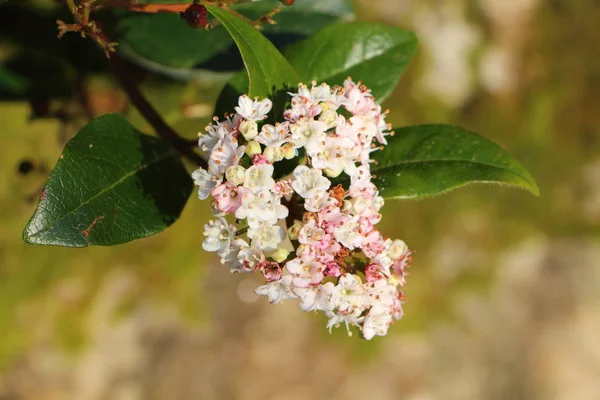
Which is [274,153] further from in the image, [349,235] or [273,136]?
[349,235]

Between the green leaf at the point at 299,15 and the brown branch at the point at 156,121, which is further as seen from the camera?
the green leaf at the point at 299,15

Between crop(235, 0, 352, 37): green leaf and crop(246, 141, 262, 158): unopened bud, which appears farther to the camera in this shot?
crop(235, 0, 352, 37): green leaf

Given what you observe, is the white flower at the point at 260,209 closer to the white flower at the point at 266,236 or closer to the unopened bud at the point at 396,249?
the white flower at the point at 266,236

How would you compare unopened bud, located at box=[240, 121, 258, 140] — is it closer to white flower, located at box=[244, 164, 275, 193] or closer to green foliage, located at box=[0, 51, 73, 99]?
white flower, located at box=[244, 164, 275, 193]

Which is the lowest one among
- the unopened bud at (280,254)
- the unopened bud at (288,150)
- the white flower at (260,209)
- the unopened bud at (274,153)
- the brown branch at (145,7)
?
the unopened bud at (280,254)

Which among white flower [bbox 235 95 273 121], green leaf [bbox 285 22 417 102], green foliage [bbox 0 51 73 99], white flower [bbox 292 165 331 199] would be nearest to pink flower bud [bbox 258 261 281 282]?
white flower [bbox 292 165 331 199]

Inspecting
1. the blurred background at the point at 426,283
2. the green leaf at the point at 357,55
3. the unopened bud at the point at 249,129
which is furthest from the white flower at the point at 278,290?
the blurred background at the point at 426,283
